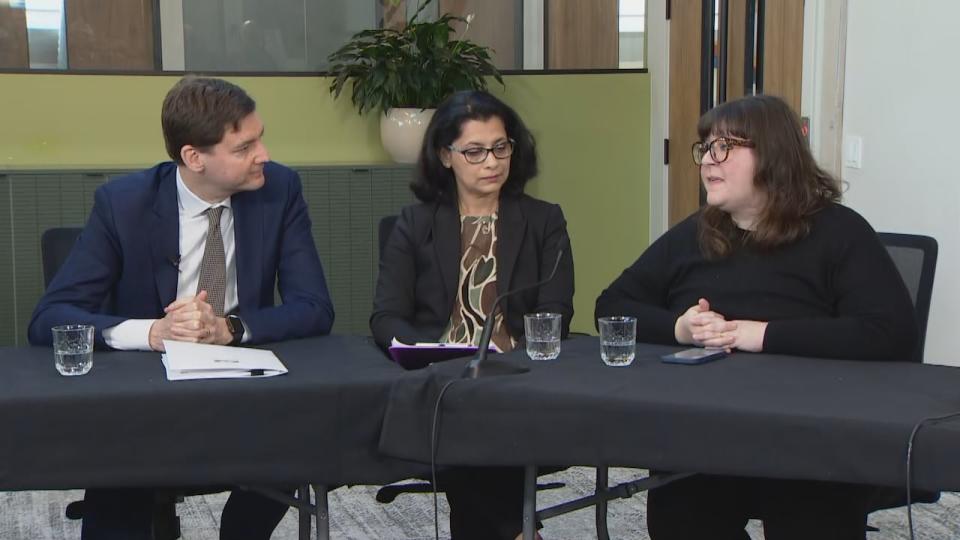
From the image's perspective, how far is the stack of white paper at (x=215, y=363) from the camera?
2.19 meters

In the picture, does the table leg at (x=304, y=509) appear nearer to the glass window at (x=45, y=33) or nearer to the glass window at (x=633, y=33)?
the glass window at (x=45, y=33)

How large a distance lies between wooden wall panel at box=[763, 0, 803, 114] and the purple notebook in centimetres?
241

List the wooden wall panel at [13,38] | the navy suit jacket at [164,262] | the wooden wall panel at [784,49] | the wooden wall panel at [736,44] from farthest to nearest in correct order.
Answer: the wooden wall panel at [13,38], the wooden wall panel at [736,44], the wooden wall panel at [784,49], the navy suit jacket at [164,262]

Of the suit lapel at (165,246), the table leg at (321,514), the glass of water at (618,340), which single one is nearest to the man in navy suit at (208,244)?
the suit lapel at (165,246)

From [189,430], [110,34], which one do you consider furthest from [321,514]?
[110,34]

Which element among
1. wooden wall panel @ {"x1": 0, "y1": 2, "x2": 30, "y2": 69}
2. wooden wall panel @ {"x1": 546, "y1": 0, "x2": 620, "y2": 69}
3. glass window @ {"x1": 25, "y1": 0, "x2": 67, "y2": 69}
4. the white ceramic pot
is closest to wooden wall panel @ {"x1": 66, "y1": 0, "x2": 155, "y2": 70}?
glass window @ {"x1": 25, "y1": 0, "x2": 67, "y2": 69}

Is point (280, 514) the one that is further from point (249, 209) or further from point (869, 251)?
point (869, 251)

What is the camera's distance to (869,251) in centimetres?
251

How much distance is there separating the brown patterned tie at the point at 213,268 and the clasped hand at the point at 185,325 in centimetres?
29

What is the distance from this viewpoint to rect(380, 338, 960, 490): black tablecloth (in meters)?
1.87

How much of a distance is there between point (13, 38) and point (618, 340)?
4.18 m

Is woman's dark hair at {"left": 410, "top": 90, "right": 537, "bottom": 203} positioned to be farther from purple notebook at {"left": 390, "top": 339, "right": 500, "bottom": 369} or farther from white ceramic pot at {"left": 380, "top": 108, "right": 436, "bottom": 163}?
white ceramic pot at {"left": 380, "top": 108, "right": 436, "bottom": 163}

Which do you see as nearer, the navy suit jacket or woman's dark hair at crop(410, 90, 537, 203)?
the navy suit jacket

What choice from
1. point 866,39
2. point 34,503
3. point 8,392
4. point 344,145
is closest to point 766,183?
point 8,392
